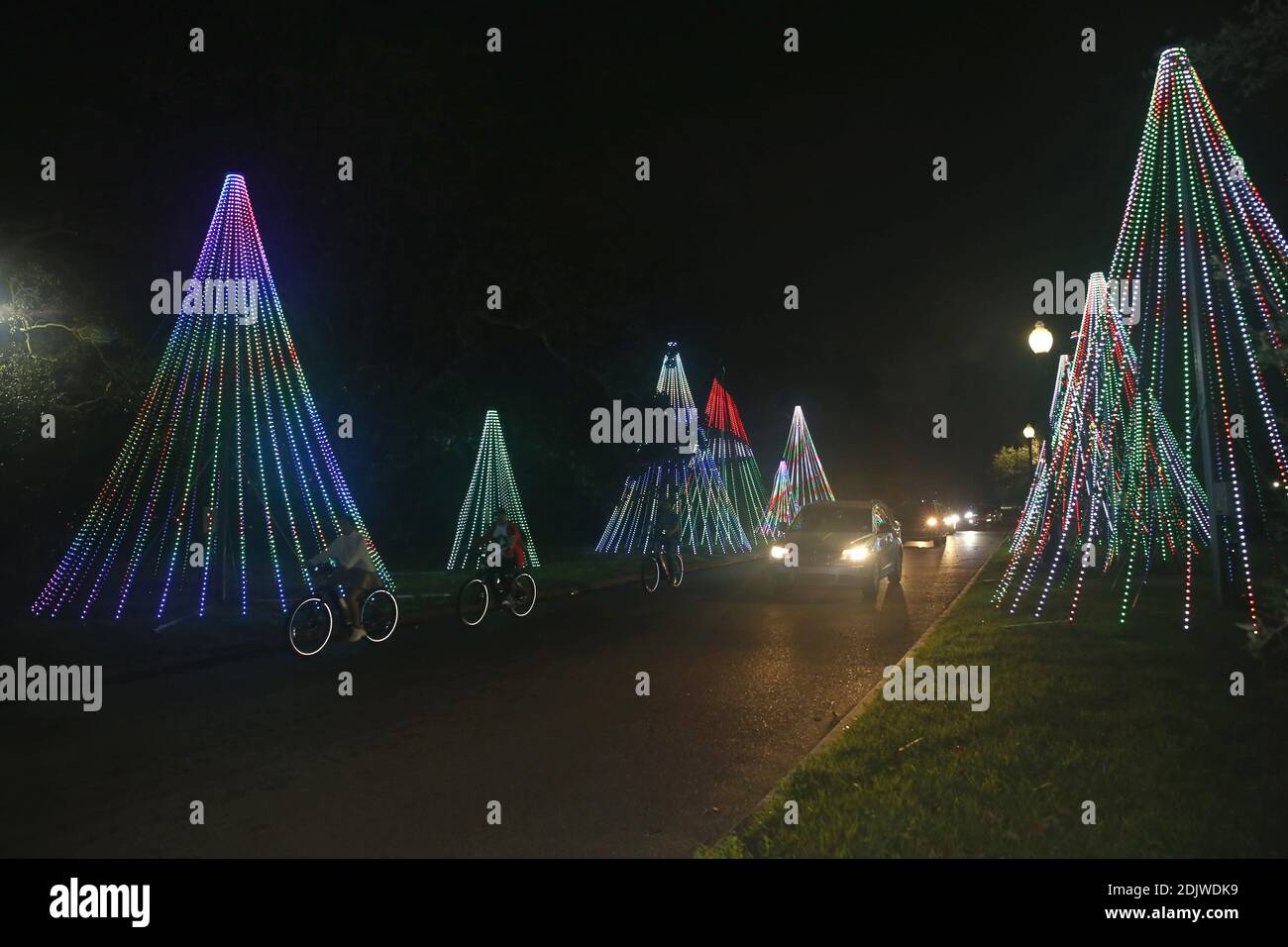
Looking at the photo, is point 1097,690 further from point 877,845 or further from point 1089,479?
point 1089,479

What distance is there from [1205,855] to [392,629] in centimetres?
1078

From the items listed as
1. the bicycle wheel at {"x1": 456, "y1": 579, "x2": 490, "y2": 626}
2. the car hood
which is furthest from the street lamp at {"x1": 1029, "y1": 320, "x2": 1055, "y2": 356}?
the bicycle wheel at {"x1": 456, "y1": 579, "x2": 490, "y2": 626}

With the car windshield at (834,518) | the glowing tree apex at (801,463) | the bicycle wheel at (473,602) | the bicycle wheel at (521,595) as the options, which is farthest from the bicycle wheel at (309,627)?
the glowing tree apex at (801,463)

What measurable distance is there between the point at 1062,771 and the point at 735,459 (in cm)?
3099

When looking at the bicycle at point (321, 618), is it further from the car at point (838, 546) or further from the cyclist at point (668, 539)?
the cyclist at point (668, 539)

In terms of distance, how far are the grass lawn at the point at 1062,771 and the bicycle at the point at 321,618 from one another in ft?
23.5

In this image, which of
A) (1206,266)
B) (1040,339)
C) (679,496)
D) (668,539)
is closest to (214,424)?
(668,539)

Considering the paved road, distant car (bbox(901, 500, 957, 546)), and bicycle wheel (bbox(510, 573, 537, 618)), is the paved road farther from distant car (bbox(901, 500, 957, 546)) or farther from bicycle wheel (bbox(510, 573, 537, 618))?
distant car (bbox(901, 500, 957, 546))

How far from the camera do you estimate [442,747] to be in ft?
24.8

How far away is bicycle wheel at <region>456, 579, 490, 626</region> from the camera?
15469mm

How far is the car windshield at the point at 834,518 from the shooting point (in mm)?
18016

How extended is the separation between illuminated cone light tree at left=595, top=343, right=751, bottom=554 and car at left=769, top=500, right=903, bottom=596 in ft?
33.0

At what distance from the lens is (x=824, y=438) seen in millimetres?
79938

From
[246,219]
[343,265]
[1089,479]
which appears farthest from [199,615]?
[1089,479]
